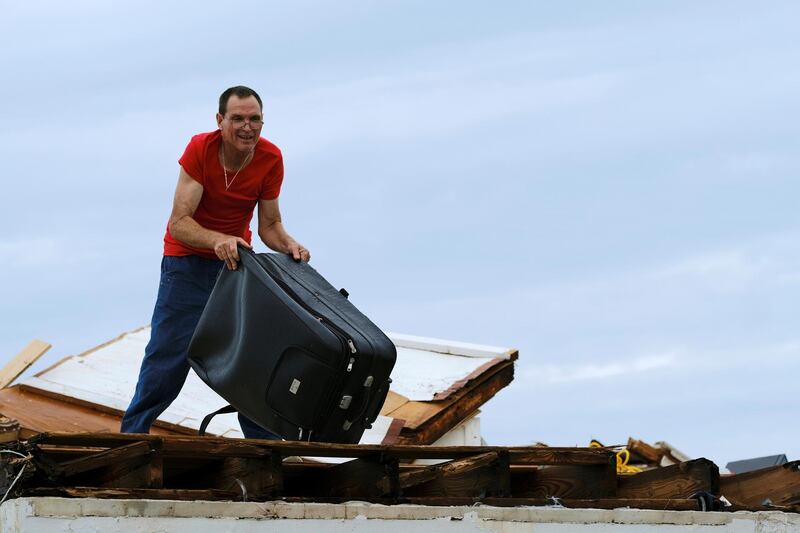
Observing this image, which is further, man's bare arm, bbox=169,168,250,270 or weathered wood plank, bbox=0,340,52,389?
weathered wood plank, bbox=0,340,52,389

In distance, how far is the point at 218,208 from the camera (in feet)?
22.4

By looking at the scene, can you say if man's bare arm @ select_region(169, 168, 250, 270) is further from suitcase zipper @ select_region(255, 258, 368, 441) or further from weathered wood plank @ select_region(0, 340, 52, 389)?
weathered wood plank @ select_region(0, 340, 52, 389)

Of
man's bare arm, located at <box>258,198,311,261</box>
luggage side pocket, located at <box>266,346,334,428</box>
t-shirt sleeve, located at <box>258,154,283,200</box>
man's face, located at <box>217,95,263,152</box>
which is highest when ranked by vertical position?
man's face, located at <box>217,95,263,152</box>

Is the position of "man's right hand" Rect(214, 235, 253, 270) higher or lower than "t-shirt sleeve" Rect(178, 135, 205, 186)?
lower

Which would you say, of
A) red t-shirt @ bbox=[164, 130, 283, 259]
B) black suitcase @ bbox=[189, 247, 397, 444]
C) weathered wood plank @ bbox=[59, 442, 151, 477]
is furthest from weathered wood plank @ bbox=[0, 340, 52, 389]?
weathered wood plank @ bbox=[59, 442, 151, 477]

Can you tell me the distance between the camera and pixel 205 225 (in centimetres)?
686

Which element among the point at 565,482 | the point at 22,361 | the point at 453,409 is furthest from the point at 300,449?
the point at 22,361

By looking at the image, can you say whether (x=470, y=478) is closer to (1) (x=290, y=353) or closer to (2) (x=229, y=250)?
(1) (x=290, y=353)

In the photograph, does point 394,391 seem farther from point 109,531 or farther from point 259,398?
point 109,531

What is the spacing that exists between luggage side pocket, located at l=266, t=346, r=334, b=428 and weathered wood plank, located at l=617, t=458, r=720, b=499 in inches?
60.2

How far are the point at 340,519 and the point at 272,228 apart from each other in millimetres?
2764

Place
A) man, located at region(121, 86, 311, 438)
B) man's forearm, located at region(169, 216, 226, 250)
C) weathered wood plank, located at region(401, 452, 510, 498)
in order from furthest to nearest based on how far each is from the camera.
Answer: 1. man, located at region(121, 86, 311, 438)
2. man's forearm, located at region(169, 216, 226, 250)
3. weathered wood plank, located at region(401, 452, 510, 498)

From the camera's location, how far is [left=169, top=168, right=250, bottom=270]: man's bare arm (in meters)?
6.41

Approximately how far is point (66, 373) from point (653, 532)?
7.07m
